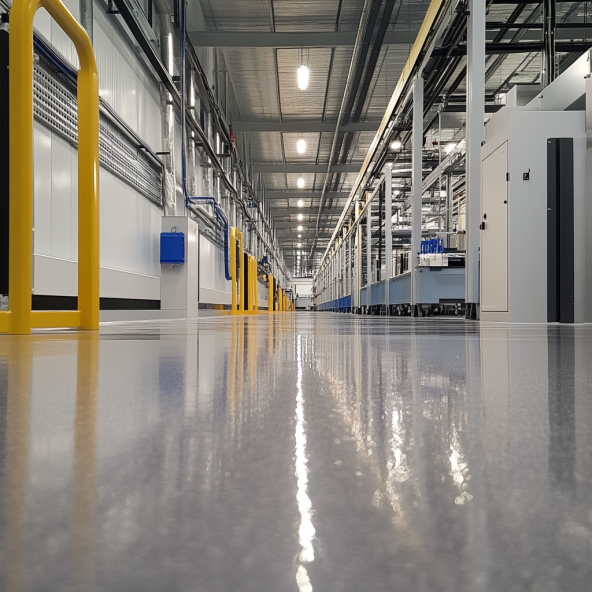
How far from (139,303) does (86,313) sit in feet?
13.3

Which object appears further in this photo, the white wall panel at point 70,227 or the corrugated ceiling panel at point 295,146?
the corrugated ceiling panel at point 295,146

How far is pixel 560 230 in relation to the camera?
4.24 meters

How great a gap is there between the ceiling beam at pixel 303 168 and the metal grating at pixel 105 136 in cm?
1082

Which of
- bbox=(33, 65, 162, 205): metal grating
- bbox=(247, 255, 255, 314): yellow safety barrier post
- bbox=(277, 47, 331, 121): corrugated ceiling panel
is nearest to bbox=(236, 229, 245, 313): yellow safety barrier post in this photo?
bbox=(247, 255, 255, 314): yellow safety barrier post

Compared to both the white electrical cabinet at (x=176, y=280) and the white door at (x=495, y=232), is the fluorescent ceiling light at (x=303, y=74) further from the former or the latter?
the white door at (x=495, y=232)

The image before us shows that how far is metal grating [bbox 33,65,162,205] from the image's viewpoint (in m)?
4.12

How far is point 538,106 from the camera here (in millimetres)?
4590

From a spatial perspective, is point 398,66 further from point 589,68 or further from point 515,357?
point 515,357

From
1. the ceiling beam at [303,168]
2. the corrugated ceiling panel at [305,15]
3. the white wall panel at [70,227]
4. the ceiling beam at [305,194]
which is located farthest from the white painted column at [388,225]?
the ceiling beam at [305,194]

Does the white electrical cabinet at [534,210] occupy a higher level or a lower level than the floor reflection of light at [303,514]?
higher

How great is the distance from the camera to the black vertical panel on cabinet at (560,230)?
4195mm

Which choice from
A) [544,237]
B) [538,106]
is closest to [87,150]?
[544,237]

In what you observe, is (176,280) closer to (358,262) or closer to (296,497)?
(358,262)

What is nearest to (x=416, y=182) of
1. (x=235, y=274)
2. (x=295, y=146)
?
(x=235, y=274)
